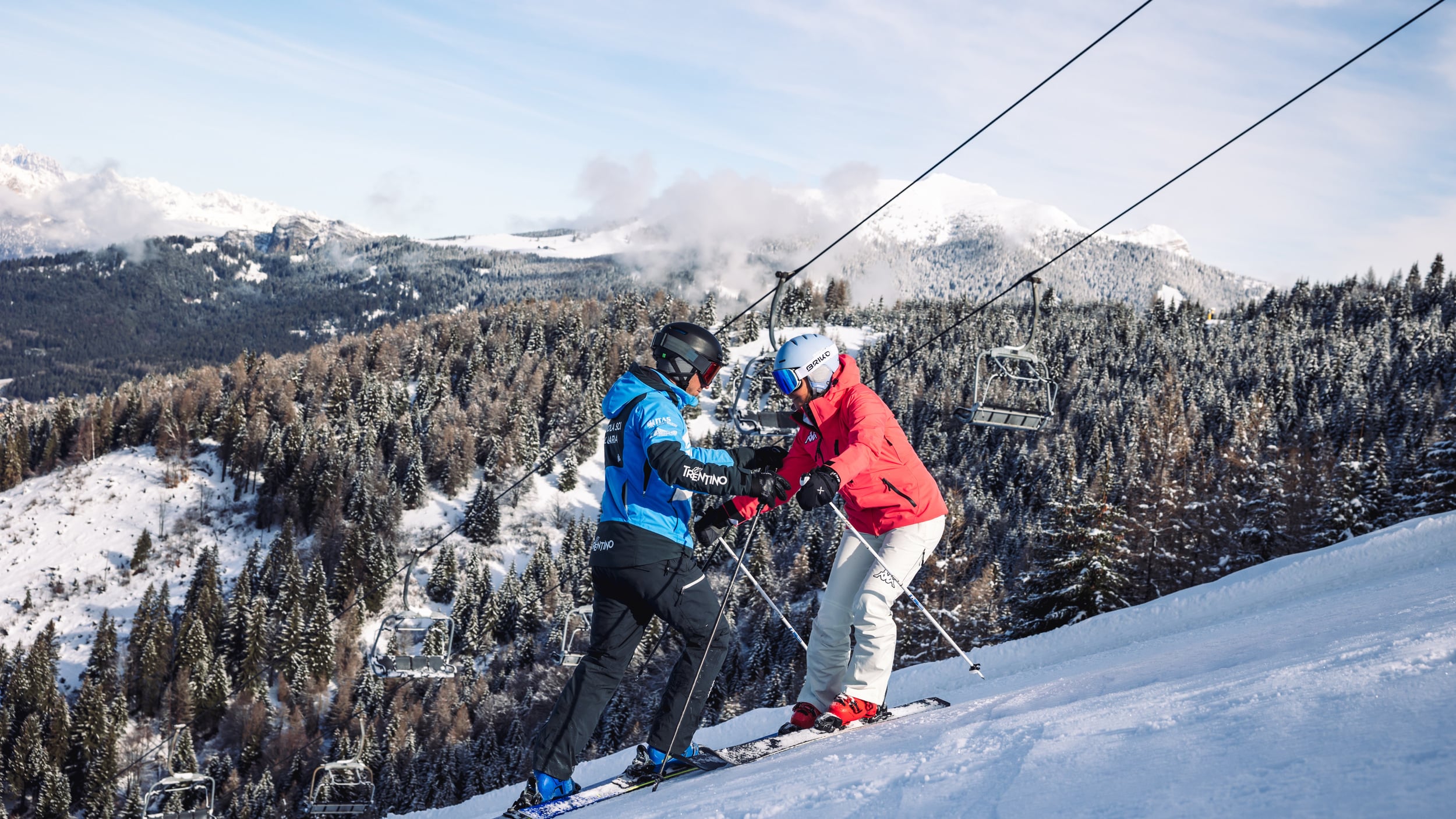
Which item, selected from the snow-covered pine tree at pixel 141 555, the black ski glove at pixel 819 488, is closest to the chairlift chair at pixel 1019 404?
the black ski glove at pixel 819 488

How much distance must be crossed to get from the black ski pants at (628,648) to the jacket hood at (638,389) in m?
0.90

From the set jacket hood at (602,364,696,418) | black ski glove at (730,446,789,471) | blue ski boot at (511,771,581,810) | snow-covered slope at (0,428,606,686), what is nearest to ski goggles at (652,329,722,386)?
jacket hood at (602,364,696,418)

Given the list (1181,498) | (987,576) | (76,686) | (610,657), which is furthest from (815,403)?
(76,686)

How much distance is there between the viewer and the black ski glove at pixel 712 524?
19.1 feet

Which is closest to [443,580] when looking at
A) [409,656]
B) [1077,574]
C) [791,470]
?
[409,656]

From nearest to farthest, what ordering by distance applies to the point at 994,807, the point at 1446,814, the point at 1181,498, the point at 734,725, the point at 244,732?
the point at 1446,814
the point at 994,807
the point at 734,725
the point at 1181,498
the point at 244,732

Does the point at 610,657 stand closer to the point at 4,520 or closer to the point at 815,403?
the point at 815,403

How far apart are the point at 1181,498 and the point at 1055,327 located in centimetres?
9975

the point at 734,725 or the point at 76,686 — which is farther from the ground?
the point at 734,725

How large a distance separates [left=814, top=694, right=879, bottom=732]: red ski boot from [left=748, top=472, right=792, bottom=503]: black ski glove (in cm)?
131

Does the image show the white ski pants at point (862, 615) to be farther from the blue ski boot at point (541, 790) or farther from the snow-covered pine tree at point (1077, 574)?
the snow-covered pine tree at point (1077, 574)

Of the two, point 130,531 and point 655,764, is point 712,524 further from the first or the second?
point 130,531

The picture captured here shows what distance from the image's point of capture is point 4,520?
10744 centimetres

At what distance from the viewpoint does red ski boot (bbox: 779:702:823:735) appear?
19.6ft
